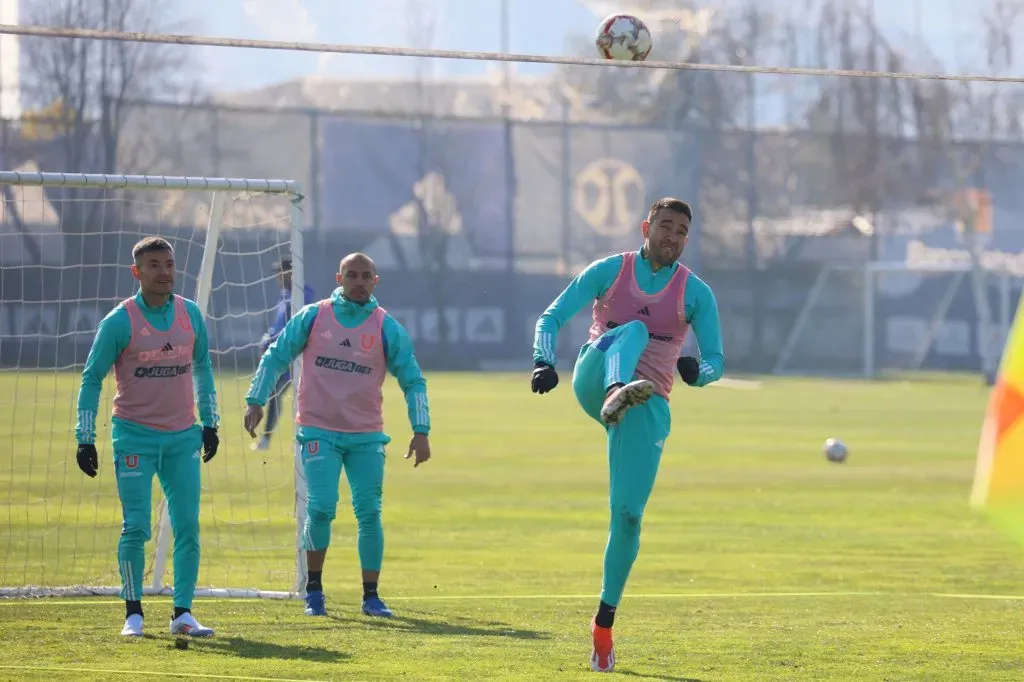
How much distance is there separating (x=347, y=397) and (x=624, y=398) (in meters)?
2.95

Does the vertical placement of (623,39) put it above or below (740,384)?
above

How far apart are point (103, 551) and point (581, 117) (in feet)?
169

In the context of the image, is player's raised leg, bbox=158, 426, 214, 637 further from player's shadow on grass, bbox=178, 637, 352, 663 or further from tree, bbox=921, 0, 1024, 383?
tree, bbox=921, 0, 1024, 383

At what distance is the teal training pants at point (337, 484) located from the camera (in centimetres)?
1027

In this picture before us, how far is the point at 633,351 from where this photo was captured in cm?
814

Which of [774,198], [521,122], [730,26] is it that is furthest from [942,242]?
[521,122]

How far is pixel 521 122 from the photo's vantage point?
62.8 metres

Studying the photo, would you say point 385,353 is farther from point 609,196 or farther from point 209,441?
point 609,196

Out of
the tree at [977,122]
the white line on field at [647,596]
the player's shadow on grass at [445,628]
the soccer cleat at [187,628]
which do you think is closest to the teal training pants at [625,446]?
the player's shadow on grass at [445,628]

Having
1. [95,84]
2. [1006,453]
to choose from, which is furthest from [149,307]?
[95,84]

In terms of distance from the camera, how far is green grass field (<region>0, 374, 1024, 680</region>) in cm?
855

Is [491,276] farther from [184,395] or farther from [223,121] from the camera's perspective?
[184,395]

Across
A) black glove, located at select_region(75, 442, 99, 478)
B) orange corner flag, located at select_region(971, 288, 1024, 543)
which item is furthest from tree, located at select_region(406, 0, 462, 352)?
orange corner flag, located at select_region(971, 288, 1024, 543)

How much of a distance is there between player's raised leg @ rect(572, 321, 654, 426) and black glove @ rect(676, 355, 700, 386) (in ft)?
0.73
